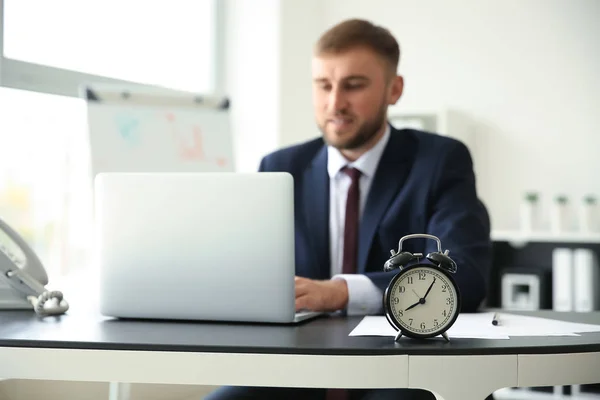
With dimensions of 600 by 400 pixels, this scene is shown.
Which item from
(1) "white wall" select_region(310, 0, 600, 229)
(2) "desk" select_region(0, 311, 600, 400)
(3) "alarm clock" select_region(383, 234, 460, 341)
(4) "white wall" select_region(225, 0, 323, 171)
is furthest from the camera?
(4) "white wall" select_region(225, 0, 323, 171)

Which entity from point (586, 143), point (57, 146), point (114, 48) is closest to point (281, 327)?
point (57, 146)

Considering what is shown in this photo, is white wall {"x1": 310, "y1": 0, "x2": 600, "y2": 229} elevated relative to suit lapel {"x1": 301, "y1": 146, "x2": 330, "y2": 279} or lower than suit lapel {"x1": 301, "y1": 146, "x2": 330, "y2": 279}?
elevated

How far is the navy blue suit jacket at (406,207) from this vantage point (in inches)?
74.4

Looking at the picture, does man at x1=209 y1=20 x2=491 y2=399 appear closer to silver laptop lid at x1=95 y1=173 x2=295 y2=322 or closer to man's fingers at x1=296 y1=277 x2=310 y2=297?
man's fingers at x1=296 y1=277 x2=310 y2=297

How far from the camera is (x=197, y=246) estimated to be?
1.49 meters

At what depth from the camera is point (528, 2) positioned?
4039 millimetres

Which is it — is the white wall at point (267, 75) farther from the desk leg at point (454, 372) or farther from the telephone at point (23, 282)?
the desk leg at point (454, 372)

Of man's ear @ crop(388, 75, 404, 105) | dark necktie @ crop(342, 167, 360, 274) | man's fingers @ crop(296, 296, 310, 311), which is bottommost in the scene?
man's fingers @ crop(296, 296, 310, 311)

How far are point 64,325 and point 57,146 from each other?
1.98 metres

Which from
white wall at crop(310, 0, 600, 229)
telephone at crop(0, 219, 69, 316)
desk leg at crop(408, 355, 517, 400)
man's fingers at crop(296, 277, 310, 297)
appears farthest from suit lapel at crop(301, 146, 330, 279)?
white wall at crop(310, 0, 600, 229)

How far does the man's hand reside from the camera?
1.61m

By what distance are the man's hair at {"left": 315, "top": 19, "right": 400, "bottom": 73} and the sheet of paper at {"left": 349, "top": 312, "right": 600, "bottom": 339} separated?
2.58 feet

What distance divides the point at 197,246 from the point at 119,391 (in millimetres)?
401

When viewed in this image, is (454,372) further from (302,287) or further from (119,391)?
(119,391)
